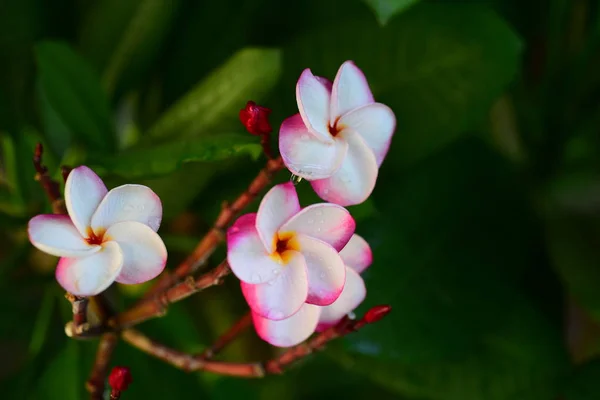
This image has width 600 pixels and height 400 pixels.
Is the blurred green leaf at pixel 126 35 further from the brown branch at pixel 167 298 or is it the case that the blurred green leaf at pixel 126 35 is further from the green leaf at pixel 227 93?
the brown branch at pixel 167 298

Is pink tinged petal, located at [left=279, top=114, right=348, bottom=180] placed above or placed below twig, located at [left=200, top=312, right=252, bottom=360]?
above

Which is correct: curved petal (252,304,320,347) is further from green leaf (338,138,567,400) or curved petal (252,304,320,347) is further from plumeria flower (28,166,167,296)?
green leaf (338,138,567,400)

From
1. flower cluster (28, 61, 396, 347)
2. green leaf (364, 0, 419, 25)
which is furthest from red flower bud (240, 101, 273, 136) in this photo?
green leaf (364, 0, 419, 25)

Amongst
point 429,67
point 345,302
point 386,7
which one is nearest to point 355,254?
point 345,302

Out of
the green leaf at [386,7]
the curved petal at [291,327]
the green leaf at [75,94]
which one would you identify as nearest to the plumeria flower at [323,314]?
the curved petal at [291,327]

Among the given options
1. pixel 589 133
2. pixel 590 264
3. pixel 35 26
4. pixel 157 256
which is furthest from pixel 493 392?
pixel 35 26

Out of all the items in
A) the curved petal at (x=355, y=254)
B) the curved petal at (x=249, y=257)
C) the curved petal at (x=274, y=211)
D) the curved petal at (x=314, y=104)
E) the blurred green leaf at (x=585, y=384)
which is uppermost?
the curved petal at (x=314, y=104)
